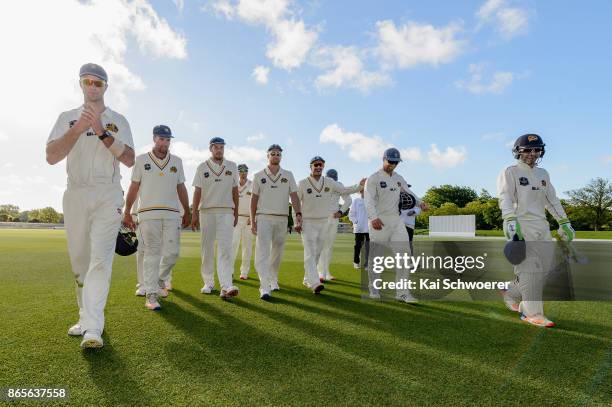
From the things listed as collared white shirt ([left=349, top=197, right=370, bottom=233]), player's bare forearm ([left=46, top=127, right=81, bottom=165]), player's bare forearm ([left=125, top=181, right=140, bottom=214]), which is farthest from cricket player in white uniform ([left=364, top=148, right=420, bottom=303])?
player's bare forearm ([left=46, top=127, right=81, bottom=165])

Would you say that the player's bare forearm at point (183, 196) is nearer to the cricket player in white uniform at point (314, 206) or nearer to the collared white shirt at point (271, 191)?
the collared white shirt at point (271, 191)

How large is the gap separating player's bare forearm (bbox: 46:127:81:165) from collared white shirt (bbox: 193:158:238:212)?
3.13 metres

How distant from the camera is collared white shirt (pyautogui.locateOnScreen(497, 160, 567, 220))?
5848 millimetres

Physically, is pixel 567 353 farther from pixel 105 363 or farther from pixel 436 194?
pixel 436 194

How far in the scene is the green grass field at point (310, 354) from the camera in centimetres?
316

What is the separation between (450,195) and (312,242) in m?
121

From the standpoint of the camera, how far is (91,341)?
4031mm

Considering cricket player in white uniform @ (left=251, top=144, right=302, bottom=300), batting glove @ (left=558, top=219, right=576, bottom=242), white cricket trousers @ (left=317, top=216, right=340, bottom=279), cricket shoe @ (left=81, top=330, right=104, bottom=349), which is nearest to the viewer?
cricket shoe @ (left=81, top=330, right=104, bottom=349)

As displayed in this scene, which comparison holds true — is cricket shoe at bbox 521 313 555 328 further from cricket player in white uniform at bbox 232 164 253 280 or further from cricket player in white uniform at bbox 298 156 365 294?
cricket player in white uniform at bbox 232 164 253 280

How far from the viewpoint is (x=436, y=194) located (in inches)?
4774

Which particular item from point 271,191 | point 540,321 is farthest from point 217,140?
point 540,321

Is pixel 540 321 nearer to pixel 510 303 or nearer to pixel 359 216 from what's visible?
pixel 510 303

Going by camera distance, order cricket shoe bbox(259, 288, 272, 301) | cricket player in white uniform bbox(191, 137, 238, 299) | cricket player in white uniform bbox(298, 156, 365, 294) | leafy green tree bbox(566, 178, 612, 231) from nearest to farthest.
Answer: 1. cricket shoe bbox(259, 288, 272, 301)
2. cricket player in white uniform bbox(191, 137, 238, 299)
3. cricket player in white uniform bbox(298, 156, 365, 294)
4. leafy green tree bbox(566, 178, 612, 231)

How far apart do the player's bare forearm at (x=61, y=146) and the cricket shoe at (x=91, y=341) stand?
1.74 meters
